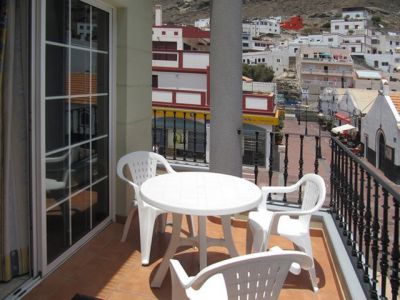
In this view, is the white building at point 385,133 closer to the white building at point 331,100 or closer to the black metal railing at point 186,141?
the white building at point 331,100

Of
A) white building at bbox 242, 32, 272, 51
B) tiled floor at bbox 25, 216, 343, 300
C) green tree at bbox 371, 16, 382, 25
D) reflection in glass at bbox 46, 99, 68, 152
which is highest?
green tree at bbox 371, 16, 382, 25

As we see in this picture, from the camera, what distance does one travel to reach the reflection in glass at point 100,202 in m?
3.25

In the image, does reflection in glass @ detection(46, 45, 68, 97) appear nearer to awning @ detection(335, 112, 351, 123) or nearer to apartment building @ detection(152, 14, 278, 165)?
apartment building @ detection(152, 14, 278, 165)

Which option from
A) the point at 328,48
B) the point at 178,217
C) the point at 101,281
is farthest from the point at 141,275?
the point at 328,48

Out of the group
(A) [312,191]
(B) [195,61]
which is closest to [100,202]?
(A) [312,191]

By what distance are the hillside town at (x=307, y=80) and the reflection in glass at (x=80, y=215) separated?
2.16 m

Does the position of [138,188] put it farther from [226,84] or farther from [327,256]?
[327,256]

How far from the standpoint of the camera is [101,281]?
259cm

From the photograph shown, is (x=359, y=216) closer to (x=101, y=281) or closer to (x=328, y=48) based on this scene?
(x=101, y=281)

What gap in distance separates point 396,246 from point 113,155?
235 cm

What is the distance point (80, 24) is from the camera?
286 cm

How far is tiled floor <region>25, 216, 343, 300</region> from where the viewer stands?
2.45 m

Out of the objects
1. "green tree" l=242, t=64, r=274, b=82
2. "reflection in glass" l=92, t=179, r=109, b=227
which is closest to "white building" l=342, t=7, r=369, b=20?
"green tree" l=242, t=64, r=274, b=82

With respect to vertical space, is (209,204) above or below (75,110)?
below
